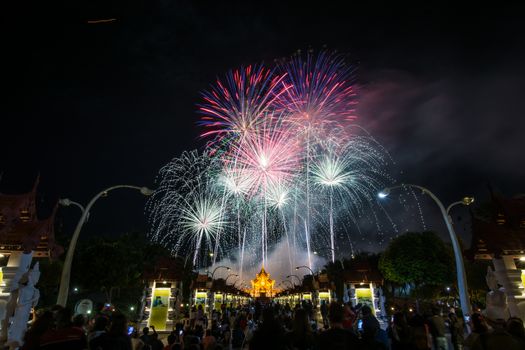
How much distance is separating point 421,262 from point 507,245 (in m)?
31.5

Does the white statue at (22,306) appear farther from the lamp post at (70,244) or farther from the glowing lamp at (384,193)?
the glowing lamp at (384,193)

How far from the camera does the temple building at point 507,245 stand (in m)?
19.2

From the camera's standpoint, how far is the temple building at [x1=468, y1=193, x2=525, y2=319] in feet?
63.0

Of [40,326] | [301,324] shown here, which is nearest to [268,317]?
[301,324]

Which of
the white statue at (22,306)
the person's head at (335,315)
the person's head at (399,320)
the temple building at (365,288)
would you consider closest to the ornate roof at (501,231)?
the temple building at (365,288)

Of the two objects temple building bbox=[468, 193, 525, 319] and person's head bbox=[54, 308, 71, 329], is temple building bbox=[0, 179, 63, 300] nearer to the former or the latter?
person's head bbox=[54, 308, 71, 329]

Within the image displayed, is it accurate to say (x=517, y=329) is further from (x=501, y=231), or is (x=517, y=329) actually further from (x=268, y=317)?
(x=501, y=231)

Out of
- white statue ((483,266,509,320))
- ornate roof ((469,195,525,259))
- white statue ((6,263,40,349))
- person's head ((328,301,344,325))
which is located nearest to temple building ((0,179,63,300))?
white statue ((6,263,40,349))

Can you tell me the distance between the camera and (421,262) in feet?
158

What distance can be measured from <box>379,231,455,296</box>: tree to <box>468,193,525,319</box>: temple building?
95.9ft

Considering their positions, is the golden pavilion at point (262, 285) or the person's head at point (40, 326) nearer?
the person's head at point (40, 326)

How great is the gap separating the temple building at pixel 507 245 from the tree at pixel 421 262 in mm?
29219

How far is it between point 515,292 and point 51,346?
2423cm

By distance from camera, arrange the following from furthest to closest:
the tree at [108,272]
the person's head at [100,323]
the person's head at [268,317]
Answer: the tree at [108,272] → the person's head at [100,323] → the person's head at [268,317]
